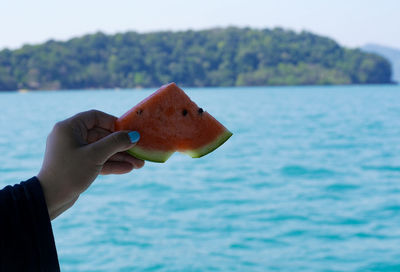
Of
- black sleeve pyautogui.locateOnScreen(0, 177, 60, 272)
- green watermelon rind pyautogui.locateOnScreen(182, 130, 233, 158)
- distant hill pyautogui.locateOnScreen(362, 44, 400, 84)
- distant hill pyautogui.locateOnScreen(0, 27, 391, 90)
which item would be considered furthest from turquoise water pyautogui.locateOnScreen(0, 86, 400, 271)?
distant hill pyautogui.locateOnScreen(362, 44, 400, 84)

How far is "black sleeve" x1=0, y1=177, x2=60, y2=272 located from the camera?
644mm

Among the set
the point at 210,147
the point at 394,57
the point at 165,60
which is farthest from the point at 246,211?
the point at 394,57

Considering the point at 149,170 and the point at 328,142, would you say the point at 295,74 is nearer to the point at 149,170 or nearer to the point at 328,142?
the point at 328,142

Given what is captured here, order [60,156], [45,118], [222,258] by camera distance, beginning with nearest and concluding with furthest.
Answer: [60,156], [222,258], [45,118]

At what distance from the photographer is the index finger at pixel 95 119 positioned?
2.57ft

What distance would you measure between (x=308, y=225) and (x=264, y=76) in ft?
75.6

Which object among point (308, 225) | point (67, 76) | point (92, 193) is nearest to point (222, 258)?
point (308, 225)

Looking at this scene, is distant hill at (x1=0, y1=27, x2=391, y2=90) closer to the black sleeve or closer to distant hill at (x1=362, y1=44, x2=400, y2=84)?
distant hill at (x1=362, y1=44, x2=400, y2=84)

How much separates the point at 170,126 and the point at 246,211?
5.41 m

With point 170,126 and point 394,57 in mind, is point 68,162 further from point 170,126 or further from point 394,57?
point 394,57

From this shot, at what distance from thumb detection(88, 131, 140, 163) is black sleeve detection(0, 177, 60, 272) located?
3.6 inches

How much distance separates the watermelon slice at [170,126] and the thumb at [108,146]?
0.34ft

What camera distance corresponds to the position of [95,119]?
0.82 meters

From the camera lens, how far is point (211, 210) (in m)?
6.32
